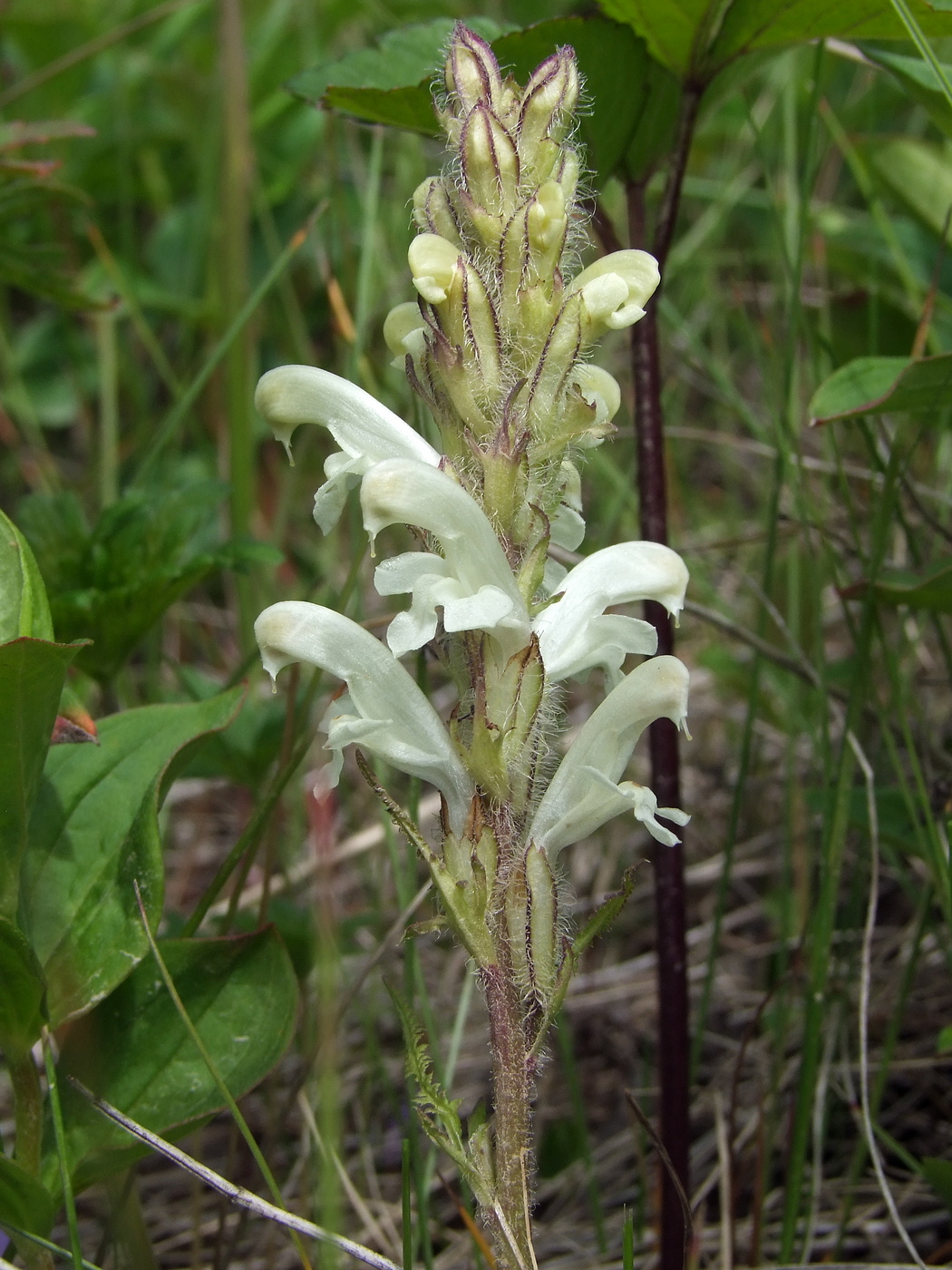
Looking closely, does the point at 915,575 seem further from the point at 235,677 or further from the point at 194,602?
the point at 194,602

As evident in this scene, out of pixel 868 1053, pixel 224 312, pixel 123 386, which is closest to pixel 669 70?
pixel 224 312

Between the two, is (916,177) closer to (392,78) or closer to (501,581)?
(392,78)

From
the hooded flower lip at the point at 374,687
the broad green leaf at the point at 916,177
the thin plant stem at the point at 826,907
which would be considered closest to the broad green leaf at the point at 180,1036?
the hooded flower lip at the point at 374,687

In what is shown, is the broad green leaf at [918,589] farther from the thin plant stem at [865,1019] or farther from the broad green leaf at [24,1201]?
the broad green leaf at [24,1201]

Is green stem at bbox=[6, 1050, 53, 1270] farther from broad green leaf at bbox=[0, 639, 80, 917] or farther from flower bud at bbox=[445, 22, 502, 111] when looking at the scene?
flower bud at bbox=[445, 22, 502, 111]

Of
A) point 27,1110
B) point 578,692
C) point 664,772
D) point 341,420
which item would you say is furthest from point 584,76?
point 578,692
